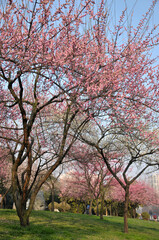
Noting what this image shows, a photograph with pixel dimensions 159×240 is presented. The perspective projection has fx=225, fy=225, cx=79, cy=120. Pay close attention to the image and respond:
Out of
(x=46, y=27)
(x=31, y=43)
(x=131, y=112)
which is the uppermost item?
(x=46, y=27)

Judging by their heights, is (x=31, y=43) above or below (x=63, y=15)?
below

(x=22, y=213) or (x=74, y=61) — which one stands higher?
(x=74, y=61)

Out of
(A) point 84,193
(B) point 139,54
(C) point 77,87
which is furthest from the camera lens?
(A) point 84,193

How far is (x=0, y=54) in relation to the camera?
5.91m

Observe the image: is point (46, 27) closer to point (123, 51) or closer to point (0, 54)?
point (0, 54)

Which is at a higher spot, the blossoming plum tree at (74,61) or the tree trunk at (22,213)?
the blossoming plum tree at (74,61)

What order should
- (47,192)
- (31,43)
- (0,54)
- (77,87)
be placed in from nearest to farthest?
(0,54), (31,43), (77,87), (47,192)

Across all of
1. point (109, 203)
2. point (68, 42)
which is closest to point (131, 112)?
point (68, 42)

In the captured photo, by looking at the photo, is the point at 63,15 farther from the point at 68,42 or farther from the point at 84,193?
the point at 84,193

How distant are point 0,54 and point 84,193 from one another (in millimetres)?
31946

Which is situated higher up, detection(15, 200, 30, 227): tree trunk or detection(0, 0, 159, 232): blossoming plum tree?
detection(0, 0, 159, 232): blossoming plum tree

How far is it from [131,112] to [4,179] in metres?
24.3

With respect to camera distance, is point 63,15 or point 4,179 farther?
point 4,179

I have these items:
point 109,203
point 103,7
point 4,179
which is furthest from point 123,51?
point 109,203
